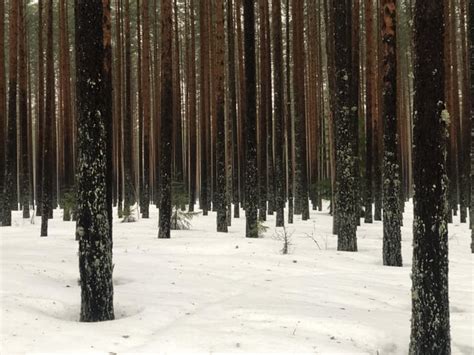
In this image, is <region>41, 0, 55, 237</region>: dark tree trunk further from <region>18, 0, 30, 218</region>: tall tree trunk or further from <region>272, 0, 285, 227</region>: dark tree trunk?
<region>272, 0, 285, 227</region>: dark tree trunk

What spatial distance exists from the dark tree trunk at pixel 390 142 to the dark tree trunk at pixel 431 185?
13.5ft

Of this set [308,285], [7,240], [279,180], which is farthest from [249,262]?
[279,180]

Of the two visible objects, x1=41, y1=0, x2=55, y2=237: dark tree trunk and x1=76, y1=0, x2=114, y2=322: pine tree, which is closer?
x1=76, y1=0, x2=114, y2=322: pine tree

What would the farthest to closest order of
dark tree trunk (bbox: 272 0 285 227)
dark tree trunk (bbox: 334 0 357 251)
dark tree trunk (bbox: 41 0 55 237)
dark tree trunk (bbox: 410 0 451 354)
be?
dark tree trunk (bbox: 272 0 285 227), dark tree trunk (bbox: 41 0 55 237), dark tree trunk (bbox: 334 0 357 251), dark tree trunk (bbox: 410 0 451 354)

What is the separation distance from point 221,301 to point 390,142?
4.30 metres

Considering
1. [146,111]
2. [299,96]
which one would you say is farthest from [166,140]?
[299,96]

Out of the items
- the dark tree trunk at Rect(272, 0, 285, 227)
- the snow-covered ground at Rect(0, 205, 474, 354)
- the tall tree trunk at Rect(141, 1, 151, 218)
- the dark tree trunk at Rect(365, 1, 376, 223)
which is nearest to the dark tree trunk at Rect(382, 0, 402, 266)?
the snow-covered ground at Rect(0, 205, 474, 354)

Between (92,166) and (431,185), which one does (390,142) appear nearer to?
(431,185)

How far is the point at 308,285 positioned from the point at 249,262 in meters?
A: 1.81

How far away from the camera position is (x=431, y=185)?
157 inches

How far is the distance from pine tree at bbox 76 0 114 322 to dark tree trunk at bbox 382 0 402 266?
505cm

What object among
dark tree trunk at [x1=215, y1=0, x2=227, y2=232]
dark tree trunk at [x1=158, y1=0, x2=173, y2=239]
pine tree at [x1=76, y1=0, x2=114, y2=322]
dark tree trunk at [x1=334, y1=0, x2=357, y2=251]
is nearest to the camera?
pine tree at [x1=76, y1=0, x2=114, y2=322]

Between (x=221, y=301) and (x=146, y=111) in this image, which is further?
(x=146, y=111)

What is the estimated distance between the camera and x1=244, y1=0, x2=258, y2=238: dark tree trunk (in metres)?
10.8
